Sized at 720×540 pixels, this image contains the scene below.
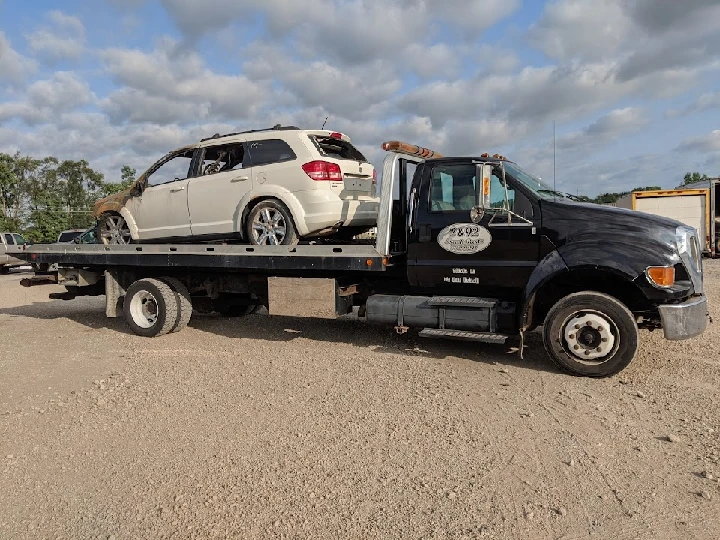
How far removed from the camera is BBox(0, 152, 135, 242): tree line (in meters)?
36.3

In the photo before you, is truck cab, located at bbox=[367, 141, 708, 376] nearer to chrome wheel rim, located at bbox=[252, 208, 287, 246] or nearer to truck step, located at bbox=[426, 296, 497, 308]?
truck step, located at bbox=[426, 296, 497, 308]

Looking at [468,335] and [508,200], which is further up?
[508,200]

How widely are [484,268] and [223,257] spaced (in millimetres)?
3175

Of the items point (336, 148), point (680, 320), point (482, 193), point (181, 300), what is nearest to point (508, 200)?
point (482, 193)

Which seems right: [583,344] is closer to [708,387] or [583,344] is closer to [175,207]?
[708,387]

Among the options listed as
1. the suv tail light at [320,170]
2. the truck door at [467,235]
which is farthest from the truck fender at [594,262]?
the suv tail light at [320,170]

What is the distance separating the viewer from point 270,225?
678 centimetres

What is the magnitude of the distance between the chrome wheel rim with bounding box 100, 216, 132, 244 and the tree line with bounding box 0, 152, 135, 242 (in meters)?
30.3

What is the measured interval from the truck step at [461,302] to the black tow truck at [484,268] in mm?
11

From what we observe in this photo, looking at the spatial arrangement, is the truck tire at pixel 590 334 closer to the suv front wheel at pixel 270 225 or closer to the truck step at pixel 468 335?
the truck step at pixel 468 335

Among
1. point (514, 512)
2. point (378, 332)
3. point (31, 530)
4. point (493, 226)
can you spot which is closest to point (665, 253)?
point (493, 226)

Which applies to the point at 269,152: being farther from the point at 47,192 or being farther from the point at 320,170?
the point at 47,192

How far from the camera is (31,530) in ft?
9.46

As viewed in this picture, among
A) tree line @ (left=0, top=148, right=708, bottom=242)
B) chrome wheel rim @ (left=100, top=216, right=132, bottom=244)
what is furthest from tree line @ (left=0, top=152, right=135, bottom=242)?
chrome wheel rim @ (left=100, top=216, right=132, bottom=244)
